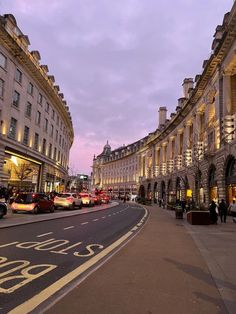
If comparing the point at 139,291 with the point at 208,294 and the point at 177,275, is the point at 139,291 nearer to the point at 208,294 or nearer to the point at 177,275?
the point at 208,294

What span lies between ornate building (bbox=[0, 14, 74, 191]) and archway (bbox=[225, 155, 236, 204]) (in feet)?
60.8

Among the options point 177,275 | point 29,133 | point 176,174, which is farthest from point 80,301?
point 176,174

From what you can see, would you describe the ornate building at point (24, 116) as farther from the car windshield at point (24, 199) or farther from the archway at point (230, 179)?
the archway at point (230, 179)

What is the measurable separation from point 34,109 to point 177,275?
A: 123 feet

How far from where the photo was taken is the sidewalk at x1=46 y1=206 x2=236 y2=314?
4914mm

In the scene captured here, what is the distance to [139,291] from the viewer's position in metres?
5.75

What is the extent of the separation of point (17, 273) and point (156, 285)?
277 centimetres

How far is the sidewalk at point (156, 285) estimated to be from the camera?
4914 mm

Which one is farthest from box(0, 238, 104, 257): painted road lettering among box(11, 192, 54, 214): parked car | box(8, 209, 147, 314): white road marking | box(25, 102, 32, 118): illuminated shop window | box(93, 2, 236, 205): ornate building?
box(25, 102, 32, 118): illuminated shop window

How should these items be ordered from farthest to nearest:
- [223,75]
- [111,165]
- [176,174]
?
[111,165], [176,174], [223,75]

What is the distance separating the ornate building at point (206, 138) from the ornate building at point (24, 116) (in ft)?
61.7

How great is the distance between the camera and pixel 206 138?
138ft

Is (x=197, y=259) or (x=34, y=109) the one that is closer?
(x=197, y=259)

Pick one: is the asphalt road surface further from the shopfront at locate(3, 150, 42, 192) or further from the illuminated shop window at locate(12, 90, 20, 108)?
the illuminated shop window at locate(12, 90, 20, 108)
